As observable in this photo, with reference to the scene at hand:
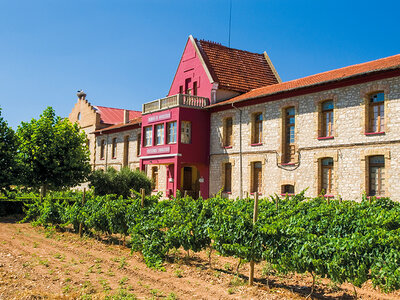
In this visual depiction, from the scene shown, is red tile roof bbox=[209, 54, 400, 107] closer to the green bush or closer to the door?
the door

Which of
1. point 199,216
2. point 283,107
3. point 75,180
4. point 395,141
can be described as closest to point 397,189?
point 395,141

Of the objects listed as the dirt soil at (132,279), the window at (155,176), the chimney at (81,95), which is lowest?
the dirt soil at (132,279)

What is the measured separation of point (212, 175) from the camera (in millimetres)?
26656

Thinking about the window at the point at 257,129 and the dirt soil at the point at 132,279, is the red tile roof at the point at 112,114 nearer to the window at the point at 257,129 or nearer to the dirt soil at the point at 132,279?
the window at the point at 257,129

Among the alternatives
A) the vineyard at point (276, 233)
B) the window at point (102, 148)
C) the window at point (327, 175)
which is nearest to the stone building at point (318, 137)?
the window at point (327, 175)

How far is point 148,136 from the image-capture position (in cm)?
2950

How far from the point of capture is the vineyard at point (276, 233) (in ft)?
24.1

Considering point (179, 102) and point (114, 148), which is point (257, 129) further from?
point (114, 148)

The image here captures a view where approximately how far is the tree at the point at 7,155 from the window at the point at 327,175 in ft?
50.5

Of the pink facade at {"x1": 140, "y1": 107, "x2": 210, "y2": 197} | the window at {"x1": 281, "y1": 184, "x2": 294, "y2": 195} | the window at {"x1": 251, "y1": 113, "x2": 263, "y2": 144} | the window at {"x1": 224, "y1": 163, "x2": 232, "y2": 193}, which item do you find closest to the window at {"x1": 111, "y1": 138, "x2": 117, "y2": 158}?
the pink facade at {"x1": 140, "y1": 107, "x2": 210, "y2": 197}

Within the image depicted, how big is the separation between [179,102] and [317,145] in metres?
9.57

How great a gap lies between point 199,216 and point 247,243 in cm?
203

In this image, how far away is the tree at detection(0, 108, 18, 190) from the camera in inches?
818

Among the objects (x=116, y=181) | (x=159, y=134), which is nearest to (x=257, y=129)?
(x=159, y=134)
